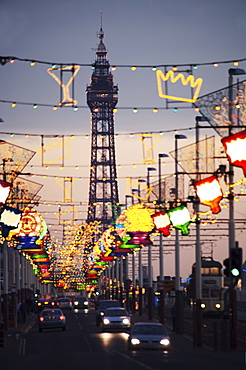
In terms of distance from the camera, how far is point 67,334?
54531 millimetres

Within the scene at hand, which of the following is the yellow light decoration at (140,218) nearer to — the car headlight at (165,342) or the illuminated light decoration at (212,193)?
the illuminated light decoration at (212,193)

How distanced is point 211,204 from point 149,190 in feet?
97.1

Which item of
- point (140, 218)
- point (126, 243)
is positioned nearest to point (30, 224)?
point (140, 218)

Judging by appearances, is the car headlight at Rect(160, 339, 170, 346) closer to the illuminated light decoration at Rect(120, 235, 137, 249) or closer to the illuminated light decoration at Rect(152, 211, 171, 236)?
the illuminated light decoration at Rect(152, 211, 171, 236)

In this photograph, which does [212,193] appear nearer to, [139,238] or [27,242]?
[27,242]

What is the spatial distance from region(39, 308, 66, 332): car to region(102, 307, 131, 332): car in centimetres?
357

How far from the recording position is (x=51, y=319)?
58.1 meters

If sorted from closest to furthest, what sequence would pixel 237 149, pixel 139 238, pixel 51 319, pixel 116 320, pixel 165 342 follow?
pixel 237 149 → pixel 165 342 → pixel 116 320 → pixel 51 319 → pixel 139 238

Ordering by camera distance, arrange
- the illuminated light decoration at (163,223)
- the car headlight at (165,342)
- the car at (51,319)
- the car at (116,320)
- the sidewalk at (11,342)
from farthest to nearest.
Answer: the car at (51,319) → the car at (116,320) → the illuminated light decoration at (163,223) → the sidewalk at (11,342) → the car headlight at (165,342)

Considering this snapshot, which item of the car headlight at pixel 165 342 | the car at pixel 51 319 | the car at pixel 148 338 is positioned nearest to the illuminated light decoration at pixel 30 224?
→ the car at pixel 51 319

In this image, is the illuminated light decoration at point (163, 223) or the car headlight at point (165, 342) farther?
the illuminated light decoration at point (163, 223)

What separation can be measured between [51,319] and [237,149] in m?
32.0

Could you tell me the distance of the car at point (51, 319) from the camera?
57719 millimetres

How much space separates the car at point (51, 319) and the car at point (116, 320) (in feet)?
11.7
